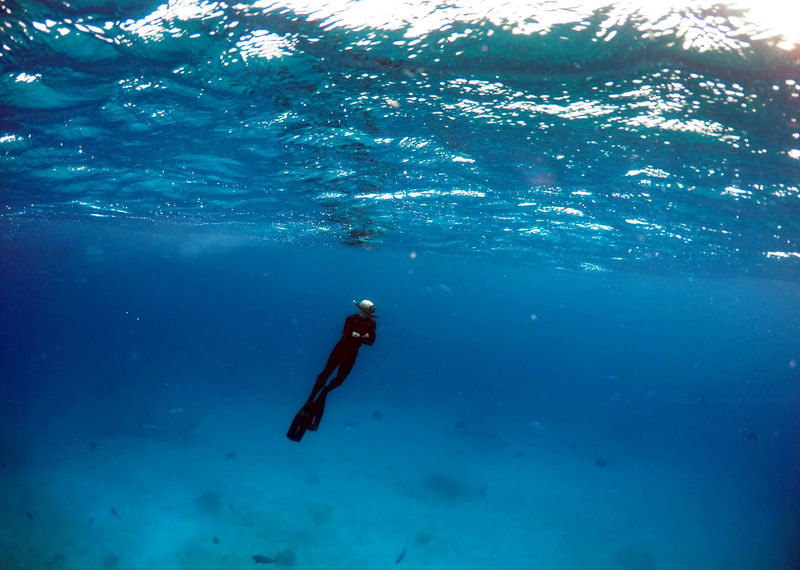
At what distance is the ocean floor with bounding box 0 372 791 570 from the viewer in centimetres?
1574

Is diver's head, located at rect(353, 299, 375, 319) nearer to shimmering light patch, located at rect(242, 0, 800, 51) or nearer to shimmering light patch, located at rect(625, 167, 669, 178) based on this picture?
shimmering light patch, located at rect(242, 0, 800, 51)

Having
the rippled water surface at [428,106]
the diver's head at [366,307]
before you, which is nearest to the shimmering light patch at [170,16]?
the rippled water surface at [428,106]

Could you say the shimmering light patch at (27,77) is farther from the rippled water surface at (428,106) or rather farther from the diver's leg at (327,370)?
the diver's leg at (327,370)

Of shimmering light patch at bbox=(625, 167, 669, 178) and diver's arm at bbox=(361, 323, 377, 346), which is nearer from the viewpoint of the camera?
diver's arm at bbox=(361, 323, 377, 346)

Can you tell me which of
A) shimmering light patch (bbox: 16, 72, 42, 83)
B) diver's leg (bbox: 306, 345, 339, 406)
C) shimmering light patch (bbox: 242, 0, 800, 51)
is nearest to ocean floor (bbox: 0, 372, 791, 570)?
diver's leg (bbox: 306, 345, 339, 406)

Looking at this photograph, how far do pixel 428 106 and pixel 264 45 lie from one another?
339 centimetres

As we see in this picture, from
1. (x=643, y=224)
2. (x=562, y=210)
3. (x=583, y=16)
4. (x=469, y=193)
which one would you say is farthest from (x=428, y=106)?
(x=643, y=224)

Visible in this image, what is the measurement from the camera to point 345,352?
8820mm

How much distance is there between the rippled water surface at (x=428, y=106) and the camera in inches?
264

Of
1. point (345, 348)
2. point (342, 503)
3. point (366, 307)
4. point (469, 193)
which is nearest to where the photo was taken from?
point (366, 307)

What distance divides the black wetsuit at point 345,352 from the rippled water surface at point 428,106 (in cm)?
443

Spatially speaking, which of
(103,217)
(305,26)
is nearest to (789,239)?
(305,26)

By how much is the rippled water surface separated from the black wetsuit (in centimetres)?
443

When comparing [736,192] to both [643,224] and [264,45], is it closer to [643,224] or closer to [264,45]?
[643,224]
